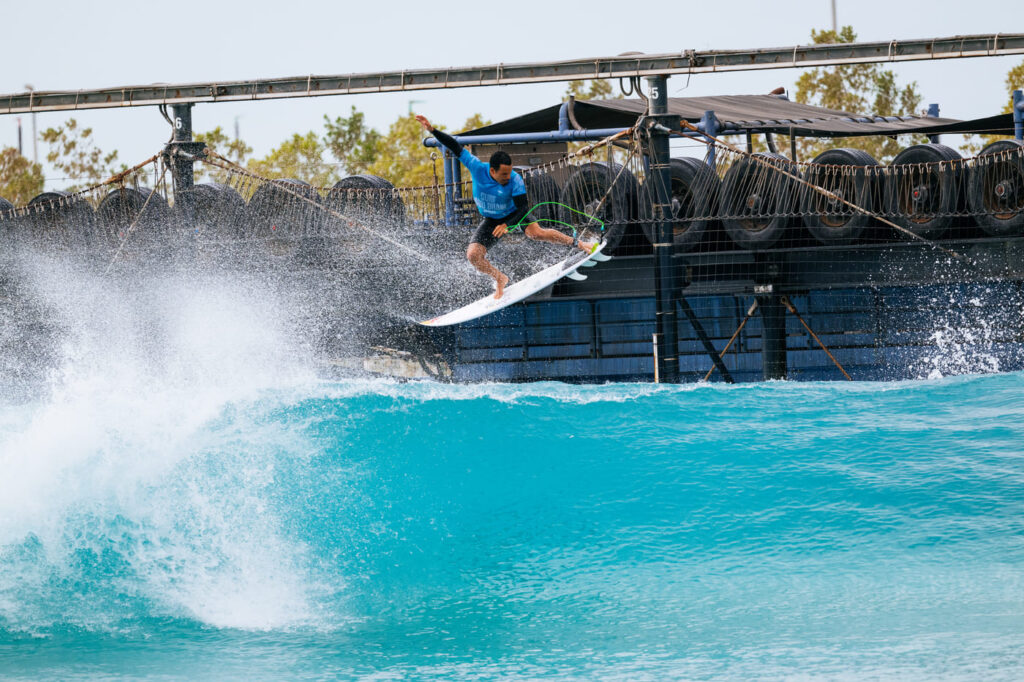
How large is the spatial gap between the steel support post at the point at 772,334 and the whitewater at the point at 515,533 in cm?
364

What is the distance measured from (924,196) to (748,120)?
4.22m

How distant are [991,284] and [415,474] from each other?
7948 millimetres

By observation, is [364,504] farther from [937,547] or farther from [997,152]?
[997,152]

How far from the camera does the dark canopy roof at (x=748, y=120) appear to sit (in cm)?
1555

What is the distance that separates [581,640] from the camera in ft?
18.5

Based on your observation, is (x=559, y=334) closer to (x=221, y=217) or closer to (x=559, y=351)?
(x=559, y=351)

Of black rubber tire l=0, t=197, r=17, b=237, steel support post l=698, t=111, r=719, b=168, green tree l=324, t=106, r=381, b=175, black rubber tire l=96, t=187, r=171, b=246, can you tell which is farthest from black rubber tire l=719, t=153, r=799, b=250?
green tree l=324, t=106, r=381, b=175

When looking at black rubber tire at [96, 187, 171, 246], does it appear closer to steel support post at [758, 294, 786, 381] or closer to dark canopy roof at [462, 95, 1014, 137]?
dark canopy roof at [462, 95, 1014, 137]

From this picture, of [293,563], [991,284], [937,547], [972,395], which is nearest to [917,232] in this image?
[991,284]

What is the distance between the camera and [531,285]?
38.8 ft

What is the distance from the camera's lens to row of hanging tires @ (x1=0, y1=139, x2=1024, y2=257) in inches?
486

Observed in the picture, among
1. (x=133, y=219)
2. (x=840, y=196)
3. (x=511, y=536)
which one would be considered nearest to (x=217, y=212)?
(x=133, y=219)

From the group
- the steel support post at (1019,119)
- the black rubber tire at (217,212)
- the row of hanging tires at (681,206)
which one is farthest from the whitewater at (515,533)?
the steel support post at (1019,119)

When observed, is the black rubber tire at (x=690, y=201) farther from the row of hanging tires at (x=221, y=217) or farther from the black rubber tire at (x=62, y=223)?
the black rubber tire at (x=62, y=223)
